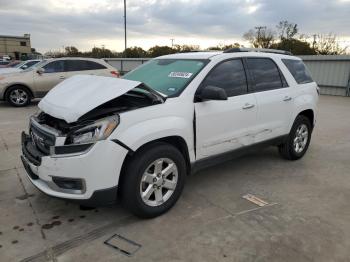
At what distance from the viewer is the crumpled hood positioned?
3.04 m

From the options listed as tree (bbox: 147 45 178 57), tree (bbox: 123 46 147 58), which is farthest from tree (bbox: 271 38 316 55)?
tree (bbox: 123 46 147 58)

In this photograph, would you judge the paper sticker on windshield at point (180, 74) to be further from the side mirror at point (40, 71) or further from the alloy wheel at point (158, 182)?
the side mirror at point (40, 71)

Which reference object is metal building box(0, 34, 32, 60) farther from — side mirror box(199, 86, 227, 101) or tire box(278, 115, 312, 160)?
side mirror box(199, 86, 227, 101)

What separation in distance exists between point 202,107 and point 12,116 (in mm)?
7196

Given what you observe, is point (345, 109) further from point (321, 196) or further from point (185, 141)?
point (185, 141)

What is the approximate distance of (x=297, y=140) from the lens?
532cm

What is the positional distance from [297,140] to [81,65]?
27.1 ft

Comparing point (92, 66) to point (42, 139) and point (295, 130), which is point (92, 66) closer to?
point (295, 130)

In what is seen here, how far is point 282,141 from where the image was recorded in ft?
16.5

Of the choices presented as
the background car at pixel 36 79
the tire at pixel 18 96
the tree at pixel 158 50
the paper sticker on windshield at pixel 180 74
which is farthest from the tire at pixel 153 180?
the tree at pixel 158 50

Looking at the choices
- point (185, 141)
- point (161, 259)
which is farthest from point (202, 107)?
point (161, 259)

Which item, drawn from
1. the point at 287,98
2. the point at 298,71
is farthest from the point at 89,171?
the point at 298,71

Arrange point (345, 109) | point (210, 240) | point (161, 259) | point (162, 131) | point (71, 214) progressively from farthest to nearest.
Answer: point (345, 109) < point (71, 214) < point (162, 131) < point (210, 240) < point (161, 259)

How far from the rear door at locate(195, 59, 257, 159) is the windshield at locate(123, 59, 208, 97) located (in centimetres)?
20
